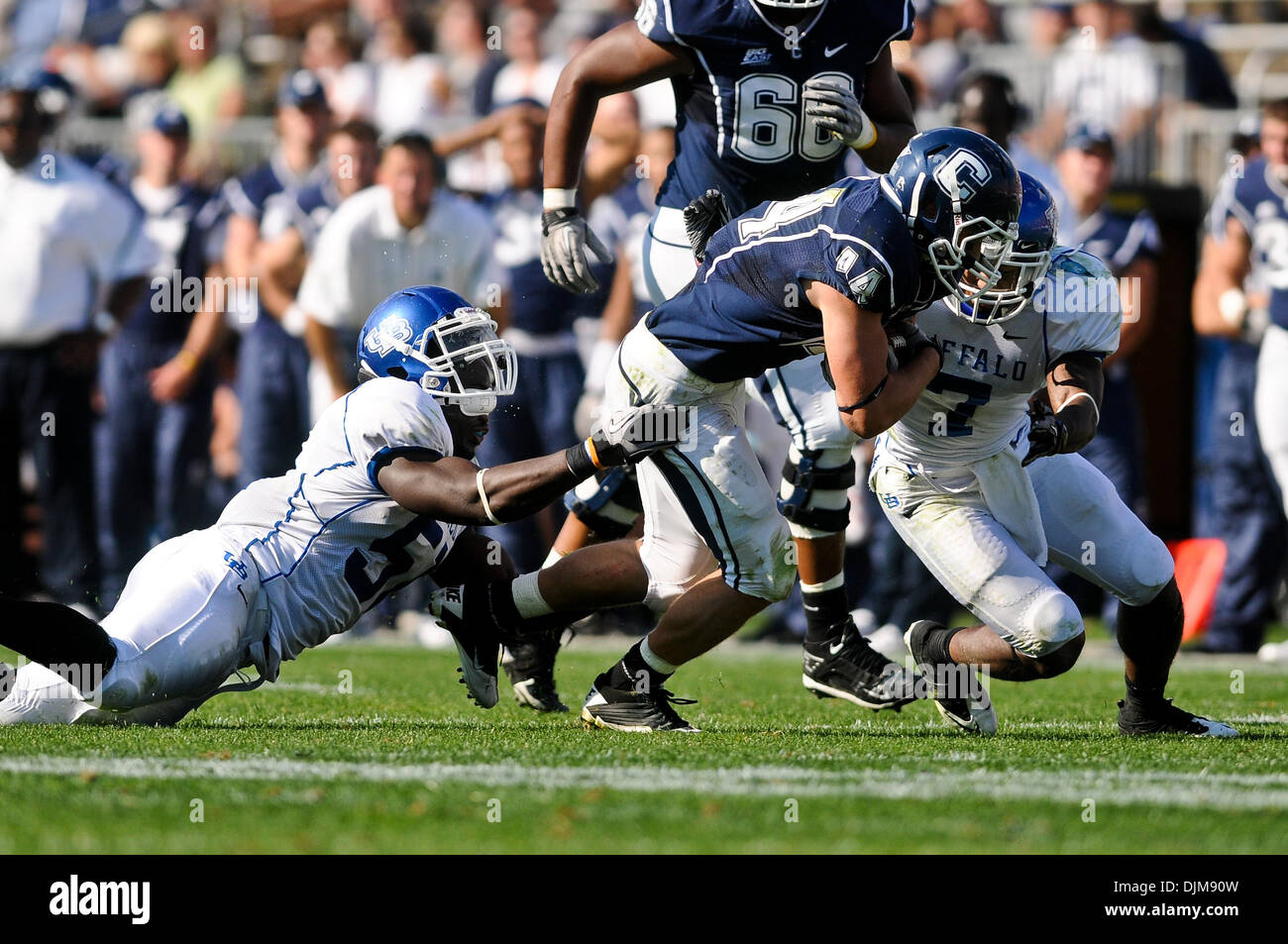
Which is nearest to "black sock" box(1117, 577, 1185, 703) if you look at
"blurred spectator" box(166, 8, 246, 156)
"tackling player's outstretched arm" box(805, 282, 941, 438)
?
"tackling player's outstretched arm" box(805, 282, 941, 438)

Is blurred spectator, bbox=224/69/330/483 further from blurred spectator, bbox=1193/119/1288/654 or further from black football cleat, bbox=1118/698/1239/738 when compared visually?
black football cleat, bbox=1118/698/1239/738

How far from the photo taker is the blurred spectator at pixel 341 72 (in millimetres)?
11523

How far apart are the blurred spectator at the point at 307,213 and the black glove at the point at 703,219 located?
14.4 ft

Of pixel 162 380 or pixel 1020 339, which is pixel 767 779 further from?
pixel 162 380

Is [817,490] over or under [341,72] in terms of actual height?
under

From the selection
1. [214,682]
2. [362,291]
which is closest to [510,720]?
[214,682]

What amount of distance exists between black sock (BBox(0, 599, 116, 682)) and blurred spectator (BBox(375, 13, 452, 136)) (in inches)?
261

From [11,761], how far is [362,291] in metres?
4.77

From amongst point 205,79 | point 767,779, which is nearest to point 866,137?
point 767,779

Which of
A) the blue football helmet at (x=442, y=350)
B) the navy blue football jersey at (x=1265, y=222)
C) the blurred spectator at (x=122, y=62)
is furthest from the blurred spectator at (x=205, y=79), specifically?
the blue football helmet at (x=442, y=350)

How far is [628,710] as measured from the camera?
5168 mm

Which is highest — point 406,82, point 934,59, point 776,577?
point 934,59

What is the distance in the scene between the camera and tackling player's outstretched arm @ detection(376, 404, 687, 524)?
14.5ft

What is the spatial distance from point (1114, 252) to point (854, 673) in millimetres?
4054
